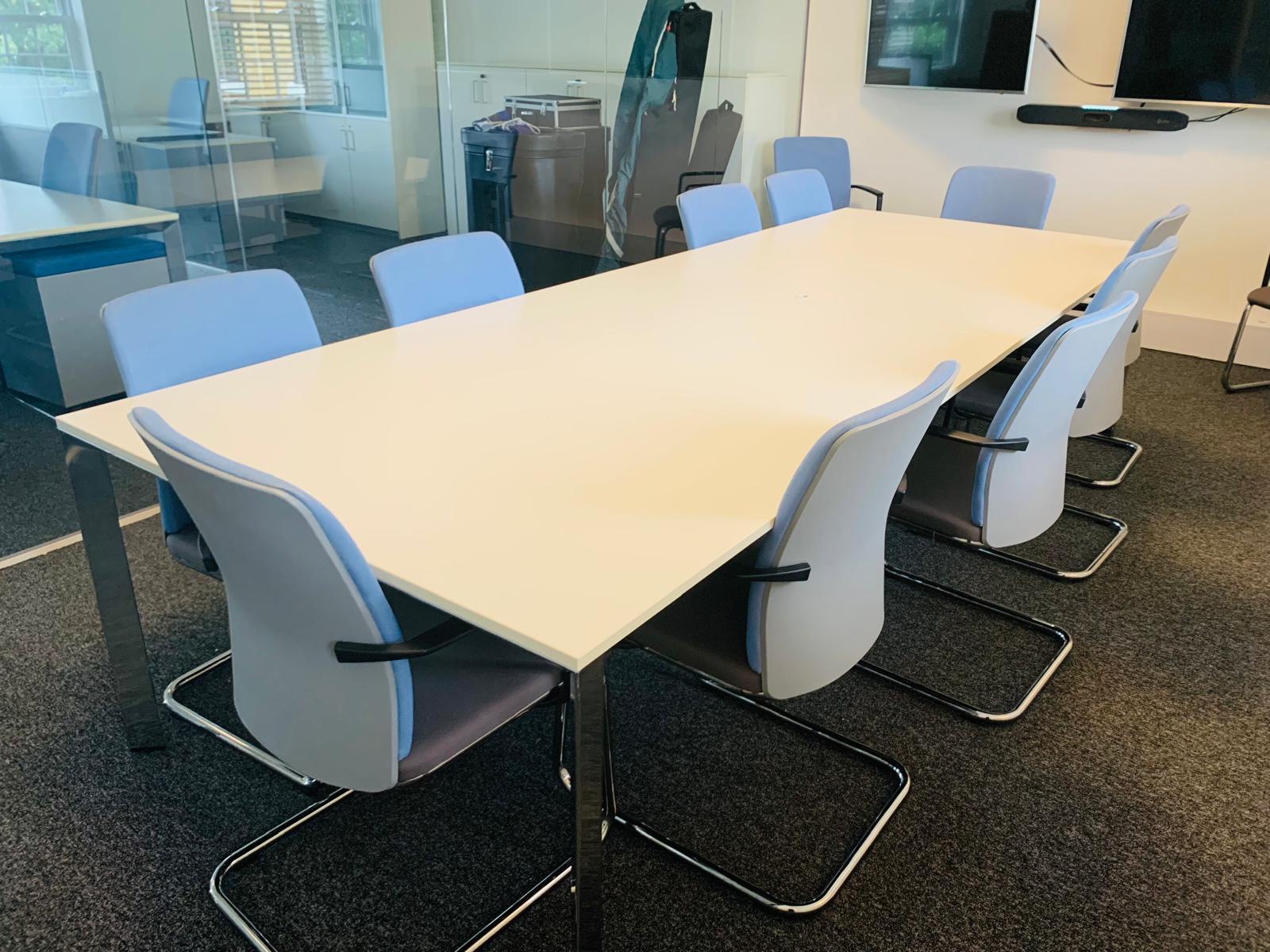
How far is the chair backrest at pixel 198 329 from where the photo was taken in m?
1.94

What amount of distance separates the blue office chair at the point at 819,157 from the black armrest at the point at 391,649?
15.0ft

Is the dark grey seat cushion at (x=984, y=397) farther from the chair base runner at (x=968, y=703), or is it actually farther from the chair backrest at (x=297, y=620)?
the chair backrest at (x=297, y=620)

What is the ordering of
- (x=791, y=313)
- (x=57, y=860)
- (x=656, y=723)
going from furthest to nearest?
(x=791, y=313) → (x=656, y=723) → (x=57, y=860)

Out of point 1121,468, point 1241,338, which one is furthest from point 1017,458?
point 1241,338

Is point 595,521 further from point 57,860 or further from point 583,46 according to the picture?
point 583,46

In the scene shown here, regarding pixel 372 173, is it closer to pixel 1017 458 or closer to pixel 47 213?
pixel 47 213

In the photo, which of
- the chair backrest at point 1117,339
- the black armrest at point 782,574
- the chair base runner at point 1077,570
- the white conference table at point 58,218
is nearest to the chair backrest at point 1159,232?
the chair backrest at point 1117,339

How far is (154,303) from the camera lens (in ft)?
6.52

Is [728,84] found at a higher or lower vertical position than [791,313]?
higher

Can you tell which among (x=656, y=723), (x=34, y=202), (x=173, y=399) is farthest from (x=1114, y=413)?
(x=34, y=202)

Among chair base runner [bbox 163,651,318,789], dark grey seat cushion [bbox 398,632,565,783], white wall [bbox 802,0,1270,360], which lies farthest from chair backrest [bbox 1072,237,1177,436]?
white wall [bbox 802,0,1270,360]

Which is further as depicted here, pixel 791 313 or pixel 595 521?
pixel 791 313

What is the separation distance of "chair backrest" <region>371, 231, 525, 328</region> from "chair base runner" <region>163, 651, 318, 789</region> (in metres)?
0.95

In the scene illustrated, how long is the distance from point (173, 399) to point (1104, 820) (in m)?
2.02
